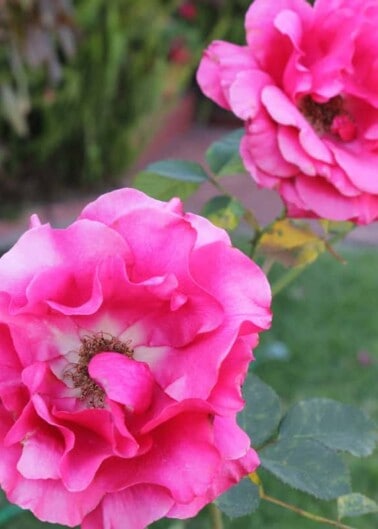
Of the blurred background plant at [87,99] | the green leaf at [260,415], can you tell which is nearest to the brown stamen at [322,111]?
the green leaf at [260,415]

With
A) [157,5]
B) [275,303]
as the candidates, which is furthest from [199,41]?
[275,303]

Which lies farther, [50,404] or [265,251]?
[265,251]

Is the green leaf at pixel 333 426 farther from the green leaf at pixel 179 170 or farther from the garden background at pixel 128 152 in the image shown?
the garden background at pixel 128 152

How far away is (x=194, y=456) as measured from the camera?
1.66 feet

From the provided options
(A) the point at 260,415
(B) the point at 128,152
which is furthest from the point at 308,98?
(B) the point at 128,152

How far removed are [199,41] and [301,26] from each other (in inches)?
198

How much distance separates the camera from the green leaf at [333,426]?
2.64 ft

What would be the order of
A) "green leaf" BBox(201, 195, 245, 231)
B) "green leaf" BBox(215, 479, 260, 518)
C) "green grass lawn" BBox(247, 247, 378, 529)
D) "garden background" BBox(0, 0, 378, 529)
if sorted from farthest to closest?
"garden background" BBox(0, 0, 378, 529) < "green grass lawn" BBox(247, 247, 378, 529) < "green leaf" BBox(201, 195, 245, 231) < "green leaf" BBox(215, 479, 260, 518)

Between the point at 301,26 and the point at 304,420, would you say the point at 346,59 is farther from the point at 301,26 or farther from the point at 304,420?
the point at 304,420

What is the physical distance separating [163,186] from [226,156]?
0.08m

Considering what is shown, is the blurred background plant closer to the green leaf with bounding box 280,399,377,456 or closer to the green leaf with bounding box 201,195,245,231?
the green leaf with bounding box 201,195,245,231

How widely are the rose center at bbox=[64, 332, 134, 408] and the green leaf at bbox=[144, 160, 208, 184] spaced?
0.34m

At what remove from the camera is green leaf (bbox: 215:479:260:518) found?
685 millimetres

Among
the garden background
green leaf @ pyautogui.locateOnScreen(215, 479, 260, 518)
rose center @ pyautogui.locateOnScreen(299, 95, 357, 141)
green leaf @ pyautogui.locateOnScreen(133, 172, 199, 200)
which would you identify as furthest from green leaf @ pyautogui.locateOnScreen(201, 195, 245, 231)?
the garden background
